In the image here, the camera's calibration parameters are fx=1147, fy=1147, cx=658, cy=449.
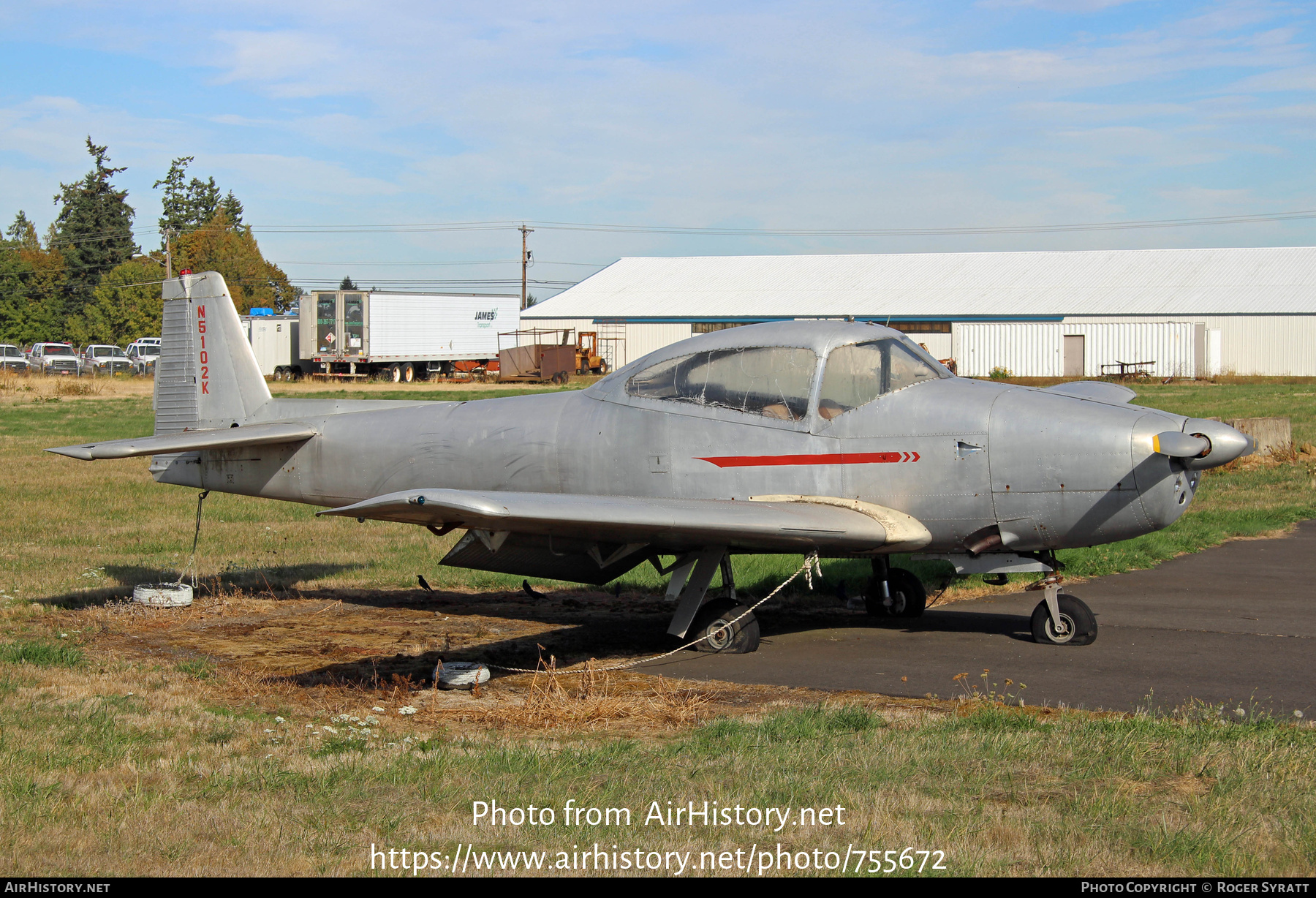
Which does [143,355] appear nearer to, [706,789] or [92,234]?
[92,234]

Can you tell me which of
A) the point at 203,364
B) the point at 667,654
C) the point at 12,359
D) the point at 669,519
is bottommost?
the point at 667,654

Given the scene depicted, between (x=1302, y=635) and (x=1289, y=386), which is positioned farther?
(x=1289, y=386)

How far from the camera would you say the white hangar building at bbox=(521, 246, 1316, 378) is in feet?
177

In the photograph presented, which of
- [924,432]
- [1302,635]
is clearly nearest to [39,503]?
[924,432]

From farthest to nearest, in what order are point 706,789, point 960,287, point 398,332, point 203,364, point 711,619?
point 960,287 → point 398,332 → point 203,364 → point 711,619 → point 706,789

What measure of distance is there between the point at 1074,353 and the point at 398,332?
111ft

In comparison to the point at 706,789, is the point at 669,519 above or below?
above

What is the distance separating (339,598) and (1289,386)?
156 ft

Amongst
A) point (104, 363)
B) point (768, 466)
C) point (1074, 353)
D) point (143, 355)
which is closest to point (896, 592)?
point (768, 466)

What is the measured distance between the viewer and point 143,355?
72.3 metres

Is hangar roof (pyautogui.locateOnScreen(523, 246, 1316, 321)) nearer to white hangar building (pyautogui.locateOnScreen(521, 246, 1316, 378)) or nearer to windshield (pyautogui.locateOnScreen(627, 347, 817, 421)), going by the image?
white hangar building (pyautogui.locateOnScreen(521, 246, 1316, 378))

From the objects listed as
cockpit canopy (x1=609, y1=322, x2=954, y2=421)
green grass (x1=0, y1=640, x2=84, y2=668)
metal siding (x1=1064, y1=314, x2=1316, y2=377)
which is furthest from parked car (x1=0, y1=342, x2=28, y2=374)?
cockpit canopy (x1=609, y1=322, x2=954, y2=421)

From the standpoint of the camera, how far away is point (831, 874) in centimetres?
430

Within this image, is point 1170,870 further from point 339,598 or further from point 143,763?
point 339,598
